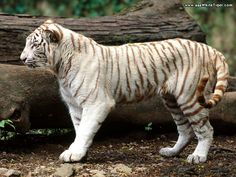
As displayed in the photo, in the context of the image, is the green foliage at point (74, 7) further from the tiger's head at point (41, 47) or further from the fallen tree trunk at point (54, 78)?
the tiger's head at point (41, 47)

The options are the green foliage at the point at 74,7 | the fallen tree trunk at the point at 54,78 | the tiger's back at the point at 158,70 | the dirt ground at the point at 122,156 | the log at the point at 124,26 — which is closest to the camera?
the dirt ground at the point at 122,156

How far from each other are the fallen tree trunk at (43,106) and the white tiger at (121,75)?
15.3 inches

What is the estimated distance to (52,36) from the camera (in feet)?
16.1

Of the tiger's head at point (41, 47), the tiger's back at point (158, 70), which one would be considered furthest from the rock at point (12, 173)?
the tiger's back at point (158, 70)

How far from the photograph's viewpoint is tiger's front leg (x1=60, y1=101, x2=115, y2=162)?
190 inches

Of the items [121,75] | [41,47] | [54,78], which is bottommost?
[54,78]

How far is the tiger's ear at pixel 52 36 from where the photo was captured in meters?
4.90

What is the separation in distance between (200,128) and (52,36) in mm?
1361

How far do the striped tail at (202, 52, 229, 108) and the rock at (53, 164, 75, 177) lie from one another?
3.47ft

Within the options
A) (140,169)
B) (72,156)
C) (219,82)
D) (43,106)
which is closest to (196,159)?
(140,169)

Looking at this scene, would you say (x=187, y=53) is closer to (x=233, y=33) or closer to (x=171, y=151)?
(x=171, y=151)

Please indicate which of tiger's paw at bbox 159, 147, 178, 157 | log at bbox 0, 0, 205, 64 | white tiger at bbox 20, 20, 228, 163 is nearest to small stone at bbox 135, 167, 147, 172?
white tiger at bbox 20, 20, 228, 163

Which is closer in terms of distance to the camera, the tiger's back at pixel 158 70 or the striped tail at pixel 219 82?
the striped tail at pixel 219 82

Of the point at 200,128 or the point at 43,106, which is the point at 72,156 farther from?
the point at 200,128
